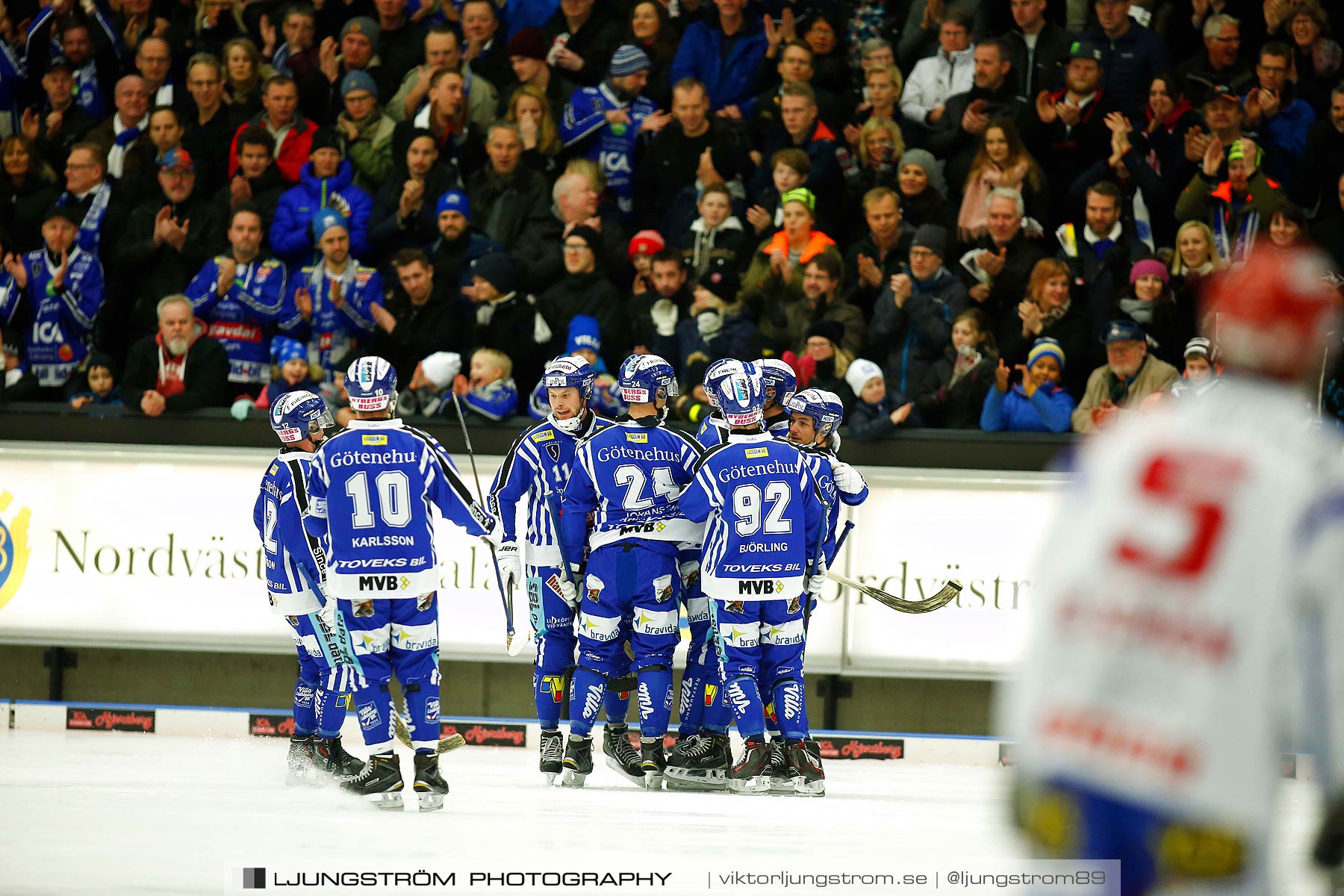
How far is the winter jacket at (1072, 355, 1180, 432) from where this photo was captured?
11.4 metres

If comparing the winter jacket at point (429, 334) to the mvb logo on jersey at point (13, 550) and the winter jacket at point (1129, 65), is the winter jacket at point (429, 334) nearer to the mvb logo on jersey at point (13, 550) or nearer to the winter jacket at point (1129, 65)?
the mvb logo on jersey at point (13, 550)

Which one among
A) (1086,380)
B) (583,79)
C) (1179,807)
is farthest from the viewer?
(583,79)

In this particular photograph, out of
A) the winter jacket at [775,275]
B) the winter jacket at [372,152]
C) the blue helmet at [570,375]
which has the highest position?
the winter jacket at [372,152]

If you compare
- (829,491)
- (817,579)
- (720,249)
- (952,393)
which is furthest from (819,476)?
(720,249)

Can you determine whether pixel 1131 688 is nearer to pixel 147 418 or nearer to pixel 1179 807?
pixel 1179 807

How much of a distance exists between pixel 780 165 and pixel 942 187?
1409 millimetres

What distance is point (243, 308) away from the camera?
1298 centimetres

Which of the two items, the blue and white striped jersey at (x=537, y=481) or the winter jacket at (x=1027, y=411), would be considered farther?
the winter jacket at (x=1027, y=411)

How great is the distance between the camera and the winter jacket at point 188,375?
12.5 metres

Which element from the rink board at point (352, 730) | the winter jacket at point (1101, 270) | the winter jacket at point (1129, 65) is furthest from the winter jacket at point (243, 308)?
the winter jacket at point (1129, 65)

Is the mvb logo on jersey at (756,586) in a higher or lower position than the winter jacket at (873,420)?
lower

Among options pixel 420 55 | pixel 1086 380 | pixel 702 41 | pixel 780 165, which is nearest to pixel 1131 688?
pixel 1086 380

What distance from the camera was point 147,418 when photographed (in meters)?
12.6

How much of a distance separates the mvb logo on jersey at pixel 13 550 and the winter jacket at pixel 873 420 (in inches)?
248
